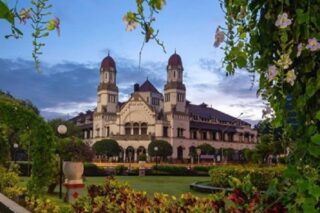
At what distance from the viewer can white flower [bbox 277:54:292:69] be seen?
184cm

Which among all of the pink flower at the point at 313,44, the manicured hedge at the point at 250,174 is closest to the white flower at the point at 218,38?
the pink flower at the point at 313,44

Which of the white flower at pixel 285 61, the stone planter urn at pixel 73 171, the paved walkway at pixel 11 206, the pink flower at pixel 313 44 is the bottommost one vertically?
the paved walkway at pixel 11 206

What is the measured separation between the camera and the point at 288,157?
2.04 metres

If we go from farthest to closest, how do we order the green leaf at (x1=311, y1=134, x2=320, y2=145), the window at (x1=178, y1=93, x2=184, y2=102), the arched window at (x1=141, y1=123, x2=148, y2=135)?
the window at (x1=178, y1=93, x2=184, y2=102) → the arched window at (x1=141, y1=123, x2=148, y2=135) → the green leaf at (x1=311, y1=134, x2=320, y2=145)

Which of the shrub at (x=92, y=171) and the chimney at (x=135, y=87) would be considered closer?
the shrub at (x=92, y=171)

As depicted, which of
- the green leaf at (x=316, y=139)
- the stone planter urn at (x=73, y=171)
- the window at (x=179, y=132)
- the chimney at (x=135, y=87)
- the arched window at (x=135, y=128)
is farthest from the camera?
the chimney at (x=135, y=87)

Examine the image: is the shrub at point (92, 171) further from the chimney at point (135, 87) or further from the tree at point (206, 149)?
the chimney at point (135, 87)

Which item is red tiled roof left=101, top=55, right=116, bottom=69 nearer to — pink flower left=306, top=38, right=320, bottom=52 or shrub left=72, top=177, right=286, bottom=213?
shrub left=72, top=177, right=286, bottom=213

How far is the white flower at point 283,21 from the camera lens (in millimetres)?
1800

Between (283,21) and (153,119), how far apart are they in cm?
8125

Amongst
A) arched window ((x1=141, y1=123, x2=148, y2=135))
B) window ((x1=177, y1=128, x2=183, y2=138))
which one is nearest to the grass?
arched window ((x1=141, y1=123, x2=148, y2=135))

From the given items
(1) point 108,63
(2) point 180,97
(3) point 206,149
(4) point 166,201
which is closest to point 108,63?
(1) point 108,63

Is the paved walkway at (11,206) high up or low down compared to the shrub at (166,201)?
down

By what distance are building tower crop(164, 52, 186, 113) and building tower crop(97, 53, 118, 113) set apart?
9595 mm
